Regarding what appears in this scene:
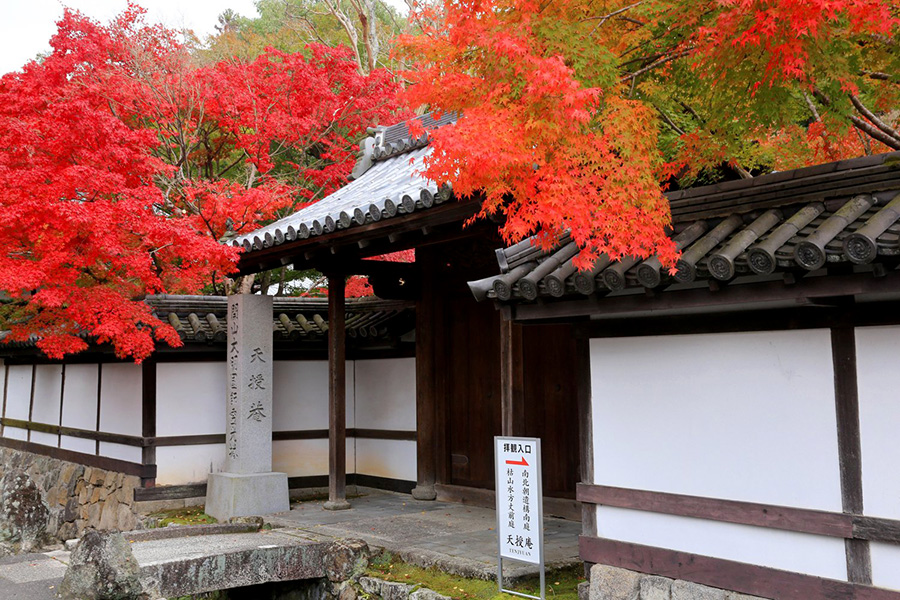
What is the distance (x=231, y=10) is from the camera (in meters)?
40.7

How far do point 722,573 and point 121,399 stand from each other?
461 inches

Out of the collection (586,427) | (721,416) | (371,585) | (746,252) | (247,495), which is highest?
(746,252)

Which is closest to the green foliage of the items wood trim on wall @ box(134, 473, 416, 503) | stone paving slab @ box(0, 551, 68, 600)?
stone paving slab @ box(0, 551, 68, 600)

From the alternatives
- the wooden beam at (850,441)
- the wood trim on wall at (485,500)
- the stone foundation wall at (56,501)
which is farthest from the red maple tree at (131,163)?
the wooden beam at (850,441)

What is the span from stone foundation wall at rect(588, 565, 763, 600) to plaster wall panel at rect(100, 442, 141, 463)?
30.9ft

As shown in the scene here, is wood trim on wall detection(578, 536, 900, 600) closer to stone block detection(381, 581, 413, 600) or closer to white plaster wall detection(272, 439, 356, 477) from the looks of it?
stone block detection(381, 581, 413, 600)

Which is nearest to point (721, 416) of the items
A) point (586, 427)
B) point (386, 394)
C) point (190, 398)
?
point (586, 427)

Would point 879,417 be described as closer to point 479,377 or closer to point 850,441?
point 850,441

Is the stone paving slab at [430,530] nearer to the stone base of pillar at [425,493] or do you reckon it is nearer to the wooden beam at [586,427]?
the stone base of pillar at [425,493]

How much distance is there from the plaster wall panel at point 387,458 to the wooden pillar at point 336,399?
1.48 m

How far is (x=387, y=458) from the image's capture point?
14.1 metres

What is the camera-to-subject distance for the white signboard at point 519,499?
7.43 metres

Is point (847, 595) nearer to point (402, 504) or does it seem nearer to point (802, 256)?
point (802, 256)

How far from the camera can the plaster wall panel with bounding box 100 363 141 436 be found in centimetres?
1421
